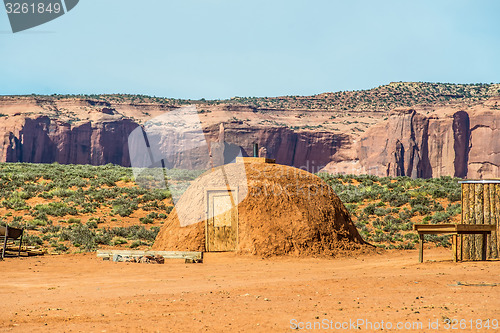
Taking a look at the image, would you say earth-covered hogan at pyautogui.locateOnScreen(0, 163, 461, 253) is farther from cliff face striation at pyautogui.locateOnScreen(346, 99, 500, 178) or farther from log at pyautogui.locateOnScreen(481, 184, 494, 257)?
cliff face striation at pyautogui.locateOnScreen(346, 99, 500, 178)

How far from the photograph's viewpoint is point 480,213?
526 inches

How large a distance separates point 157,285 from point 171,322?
153 inches

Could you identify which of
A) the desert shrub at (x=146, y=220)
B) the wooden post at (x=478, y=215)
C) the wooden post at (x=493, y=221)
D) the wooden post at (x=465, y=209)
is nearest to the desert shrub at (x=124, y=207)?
the desert shrub at (x=146, y=220)

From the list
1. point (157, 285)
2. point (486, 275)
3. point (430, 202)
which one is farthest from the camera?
point (430, 202)

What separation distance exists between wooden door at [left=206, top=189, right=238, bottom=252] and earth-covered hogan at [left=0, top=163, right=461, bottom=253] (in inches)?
244

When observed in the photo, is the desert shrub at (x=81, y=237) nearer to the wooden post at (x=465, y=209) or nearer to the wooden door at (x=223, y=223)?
the wooden door at (x=223, y=223)

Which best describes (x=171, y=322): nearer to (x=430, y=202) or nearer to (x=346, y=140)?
(x=430, y=202)

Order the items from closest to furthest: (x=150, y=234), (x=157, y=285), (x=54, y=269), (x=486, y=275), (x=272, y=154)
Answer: (x=486, y=275) → (x=157, y=285) → (x=54, y=269) → (x=150, y=234) → (x=272, y=154)

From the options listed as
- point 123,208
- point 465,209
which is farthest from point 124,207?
point 465,209

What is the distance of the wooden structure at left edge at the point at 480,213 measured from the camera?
1320 cm

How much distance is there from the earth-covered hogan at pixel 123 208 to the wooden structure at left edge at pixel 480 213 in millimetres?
8183

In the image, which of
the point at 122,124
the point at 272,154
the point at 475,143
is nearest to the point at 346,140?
the point at 272,154

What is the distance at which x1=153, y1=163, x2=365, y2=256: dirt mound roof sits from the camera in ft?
51.1

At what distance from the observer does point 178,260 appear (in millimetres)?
15703
